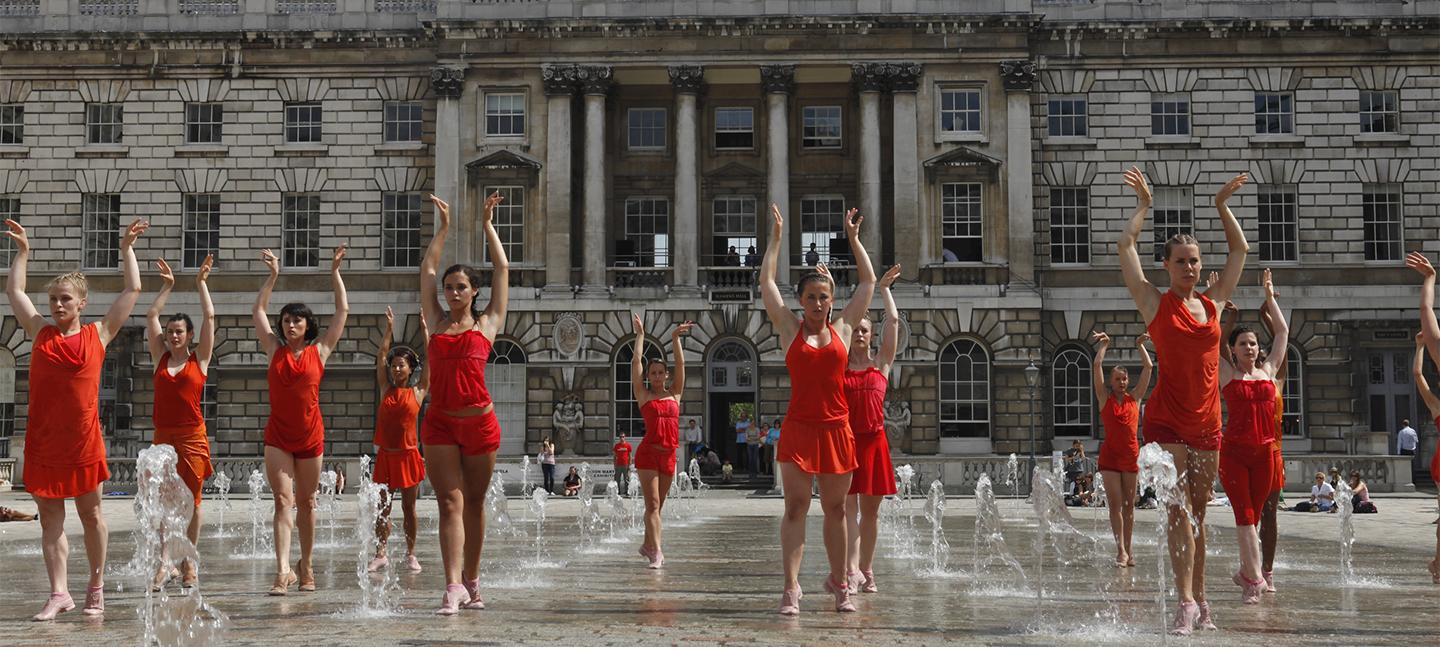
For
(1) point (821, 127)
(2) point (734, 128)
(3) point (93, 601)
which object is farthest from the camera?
(2) point (734, 128)

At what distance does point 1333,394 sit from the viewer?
130ft

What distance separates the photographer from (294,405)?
10.7 meters

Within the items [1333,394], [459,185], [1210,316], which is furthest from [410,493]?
[1333,394]

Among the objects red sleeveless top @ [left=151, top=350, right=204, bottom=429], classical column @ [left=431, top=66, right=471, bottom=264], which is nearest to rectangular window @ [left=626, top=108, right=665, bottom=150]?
classical column @ [left=431, top=66, right=471, bottom=264]

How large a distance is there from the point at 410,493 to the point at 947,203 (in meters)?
30.0

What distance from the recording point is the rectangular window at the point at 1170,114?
135ft

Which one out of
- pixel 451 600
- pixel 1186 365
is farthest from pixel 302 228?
pixel 1186 365

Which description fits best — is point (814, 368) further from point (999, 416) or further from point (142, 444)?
point (142, 444)

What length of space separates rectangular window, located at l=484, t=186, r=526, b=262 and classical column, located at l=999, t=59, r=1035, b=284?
1384 cm

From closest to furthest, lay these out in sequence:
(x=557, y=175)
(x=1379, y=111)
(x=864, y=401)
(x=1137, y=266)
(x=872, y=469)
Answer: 1. (x=1137, y=266)
2. (x=872, y=469)
3. (x=864, y=401)
4. (x=557, y=175)
5. (x=1379, y=111)

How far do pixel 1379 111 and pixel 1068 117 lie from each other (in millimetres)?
8855

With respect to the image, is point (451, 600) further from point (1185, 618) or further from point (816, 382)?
point (1185, 618)

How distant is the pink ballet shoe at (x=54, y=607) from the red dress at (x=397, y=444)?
330 cm

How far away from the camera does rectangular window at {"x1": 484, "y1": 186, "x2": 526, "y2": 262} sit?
40875 millimetres
